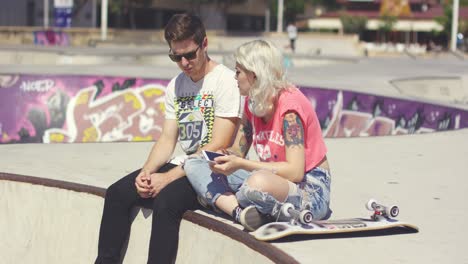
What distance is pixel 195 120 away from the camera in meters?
5.57

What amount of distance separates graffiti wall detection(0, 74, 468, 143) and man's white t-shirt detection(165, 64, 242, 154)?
988 centimetres

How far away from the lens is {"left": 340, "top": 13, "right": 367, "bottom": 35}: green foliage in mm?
78688

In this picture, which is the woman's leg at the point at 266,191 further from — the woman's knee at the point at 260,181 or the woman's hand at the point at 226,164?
the woman's hand at the point at 226,164

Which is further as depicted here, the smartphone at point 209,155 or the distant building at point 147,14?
the distant building at point 147,14

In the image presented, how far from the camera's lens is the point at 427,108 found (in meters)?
14.7

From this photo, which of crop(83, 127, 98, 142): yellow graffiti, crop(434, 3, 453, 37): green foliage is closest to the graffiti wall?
crop(83, 127, 98, 142): yellow graffiti

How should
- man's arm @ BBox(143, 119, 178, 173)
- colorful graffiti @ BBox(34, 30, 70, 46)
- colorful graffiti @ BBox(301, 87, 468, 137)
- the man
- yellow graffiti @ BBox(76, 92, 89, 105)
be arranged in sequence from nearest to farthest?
the man, man's arm @ BBox(143, 119, 178, 173), colorful graffiti @ BBox(301, 87, 468, 137), yellow graffiti @ BBox(76, 92, 89, 105), colorful graffiti @ BBox(34, 30, 70, 46)

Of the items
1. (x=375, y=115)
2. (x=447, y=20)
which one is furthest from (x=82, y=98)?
(x=447, y=20)

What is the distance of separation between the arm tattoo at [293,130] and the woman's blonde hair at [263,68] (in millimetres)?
127

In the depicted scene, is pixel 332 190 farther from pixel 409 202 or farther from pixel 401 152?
pixel 401 152

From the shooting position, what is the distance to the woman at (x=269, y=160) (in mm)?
4715

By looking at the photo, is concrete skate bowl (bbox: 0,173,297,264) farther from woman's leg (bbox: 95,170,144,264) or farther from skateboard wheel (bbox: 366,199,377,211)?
skateboard wheel (bbox: 366,199,377,211)

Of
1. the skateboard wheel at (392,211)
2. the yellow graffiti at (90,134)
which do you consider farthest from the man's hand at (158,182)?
the yellow graffiti at (90,134)

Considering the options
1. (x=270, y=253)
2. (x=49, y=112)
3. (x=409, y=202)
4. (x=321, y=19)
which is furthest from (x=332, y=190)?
(x=321, y=19)
